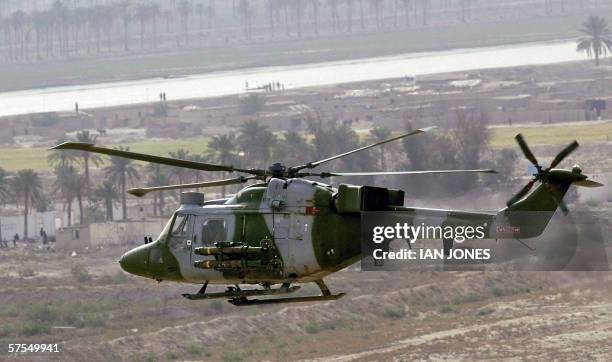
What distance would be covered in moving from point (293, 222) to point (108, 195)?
3150 inches

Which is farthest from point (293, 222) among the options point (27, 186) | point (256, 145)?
point (256, 145)

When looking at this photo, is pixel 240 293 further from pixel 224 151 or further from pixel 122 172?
pixel 224 151

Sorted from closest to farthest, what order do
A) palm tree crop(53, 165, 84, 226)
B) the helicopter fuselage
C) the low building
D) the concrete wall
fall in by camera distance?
the helicopter fuselage, the low building, the concrete wall, palm tree crop(53, 165, 84, 226)

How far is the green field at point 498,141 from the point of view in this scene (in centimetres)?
13850

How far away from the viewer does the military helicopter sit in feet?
114

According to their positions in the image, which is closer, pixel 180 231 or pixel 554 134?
pixel 180 231

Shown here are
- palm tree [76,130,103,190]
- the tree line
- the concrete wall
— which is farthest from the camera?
palm tree [76,130,103,190]

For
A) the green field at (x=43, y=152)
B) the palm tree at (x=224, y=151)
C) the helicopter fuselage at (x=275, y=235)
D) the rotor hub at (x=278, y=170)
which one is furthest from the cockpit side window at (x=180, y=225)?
the green field at (x=43, y=152)

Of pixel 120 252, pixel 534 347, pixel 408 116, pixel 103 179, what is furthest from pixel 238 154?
pixel 534 347

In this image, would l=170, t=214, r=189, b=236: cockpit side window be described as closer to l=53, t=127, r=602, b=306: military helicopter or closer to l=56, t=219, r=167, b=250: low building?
l=53, t=127, r=602, b=306: military helicopter

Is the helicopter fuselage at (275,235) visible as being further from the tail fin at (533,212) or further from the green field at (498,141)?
the green field at (498,141)

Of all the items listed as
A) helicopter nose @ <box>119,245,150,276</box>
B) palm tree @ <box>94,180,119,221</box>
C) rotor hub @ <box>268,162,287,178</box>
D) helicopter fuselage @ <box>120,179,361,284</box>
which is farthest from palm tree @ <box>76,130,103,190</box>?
rotor hub @ <box>268,162,287,178</box>

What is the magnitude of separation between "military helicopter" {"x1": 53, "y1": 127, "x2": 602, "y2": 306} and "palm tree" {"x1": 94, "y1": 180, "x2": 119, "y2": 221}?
Result: 251ft

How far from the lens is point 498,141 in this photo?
13925 centimetres
